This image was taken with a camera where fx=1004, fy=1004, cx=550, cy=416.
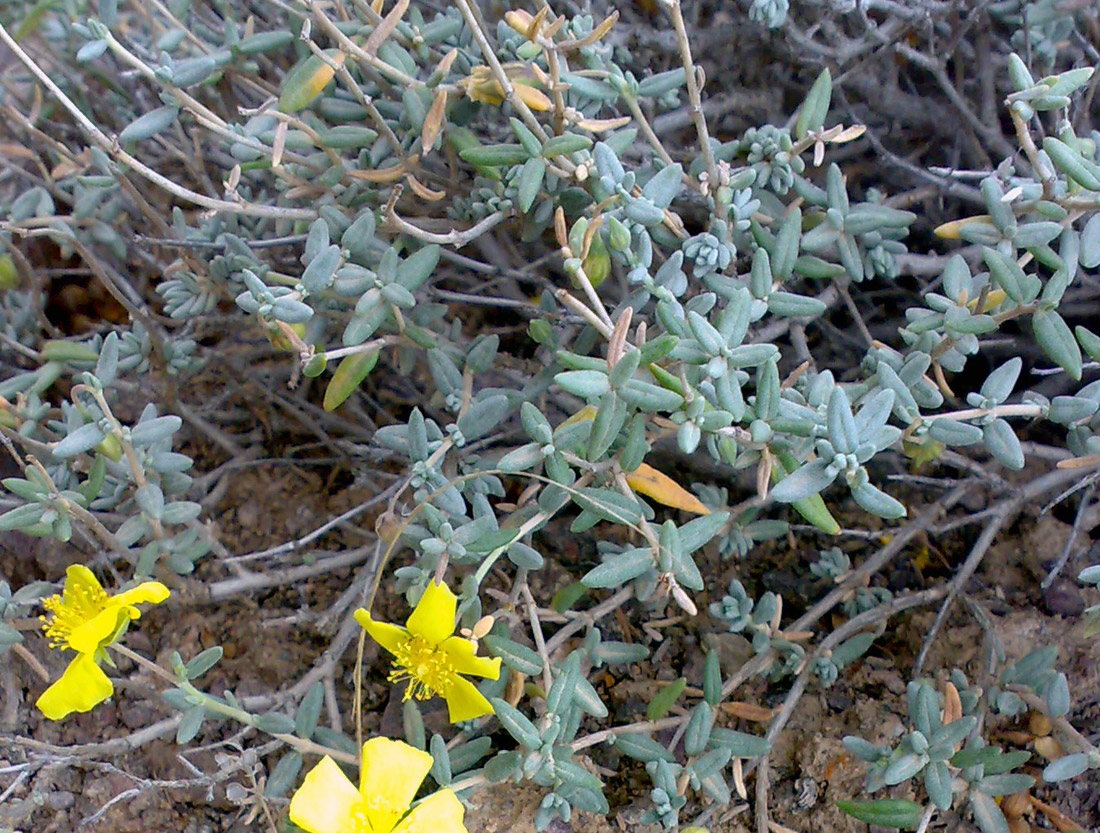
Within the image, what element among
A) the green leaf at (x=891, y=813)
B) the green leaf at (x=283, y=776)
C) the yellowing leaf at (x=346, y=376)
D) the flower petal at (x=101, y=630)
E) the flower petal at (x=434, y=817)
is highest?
the yellowing leaf at (x=346, y=376)

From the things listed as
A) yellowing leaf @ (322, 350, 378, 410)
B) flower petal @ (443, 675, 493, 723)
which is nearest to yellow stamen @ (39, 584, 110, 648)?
yellowing leaf @ (322, 350, 378, 410)

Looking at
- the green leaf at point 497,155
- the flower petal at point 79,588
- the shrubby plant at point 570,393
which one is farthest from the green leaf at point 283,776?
the green leaf at point 497,155

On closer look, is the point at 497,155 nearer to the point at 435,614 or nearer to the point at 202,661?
the point at 435,614

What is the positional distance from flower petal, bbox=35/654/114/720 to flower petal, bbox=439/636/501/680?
443 mm

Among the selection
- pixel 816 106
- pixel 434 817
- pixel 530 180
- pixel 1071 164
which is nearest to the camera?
pixel 434 817

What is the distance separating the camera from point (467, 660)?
1299 millimetres

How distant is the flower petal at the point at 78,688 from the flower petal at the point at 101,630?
16 millimetres

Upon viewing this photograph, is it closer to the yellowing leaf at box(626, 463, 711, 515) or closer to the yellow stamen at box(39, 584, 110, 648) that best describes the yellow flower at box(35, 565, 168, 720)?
the yellow stamen at box(39, 584, 110, 648)

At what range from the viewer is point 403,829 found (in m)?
1.22

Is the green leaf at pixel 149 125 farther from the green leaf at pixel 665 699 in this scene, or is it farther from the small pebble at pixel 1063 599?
the small pebble at pixel 1063 599

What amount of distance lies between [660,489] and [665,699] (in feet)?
1.11

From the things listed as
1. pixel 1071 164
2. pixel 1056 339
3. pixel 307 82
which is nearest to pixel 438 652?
pixel 307 82

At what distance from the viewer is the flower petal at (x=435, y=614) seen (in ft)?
4.11

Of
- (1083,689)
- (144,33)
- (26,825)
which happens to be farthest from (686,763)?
(144,33)
